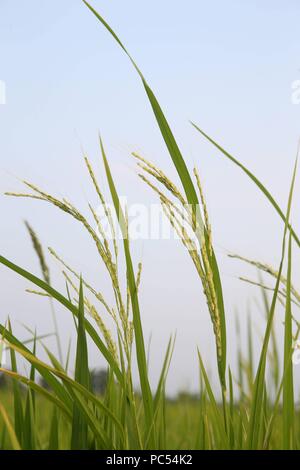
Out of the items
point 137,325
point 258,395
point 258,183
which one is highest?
point 258,183

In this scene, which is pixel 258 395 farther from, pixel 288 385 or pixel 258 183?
pixel 258 183

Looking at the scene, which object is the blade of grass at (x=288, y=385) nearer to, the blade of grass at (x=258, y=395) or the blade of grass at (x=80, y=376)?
the blade of grass at (x=258, y=395)

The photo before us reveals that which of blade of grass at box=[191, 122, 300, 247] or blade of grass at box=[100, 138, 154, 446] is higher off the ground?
blade of grass at box=[191, 122, 300, 247]

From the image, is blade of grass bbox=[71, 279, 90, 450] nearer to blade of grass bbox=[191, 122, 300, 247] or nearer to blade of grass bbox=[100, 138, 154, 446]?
blade of grass bbox=[100, 138, 154, 446]

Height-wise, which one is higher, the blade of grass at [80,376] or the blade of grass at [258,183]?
the blade of grass at [258,183]

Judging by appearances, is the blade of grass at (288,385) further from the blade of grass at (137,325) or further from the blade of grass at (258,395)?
the blade of grass at (137,325)

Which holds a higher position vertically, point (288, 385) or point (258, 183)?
point (258, 183)

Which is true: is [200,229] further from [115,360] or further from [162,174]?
[115,360]

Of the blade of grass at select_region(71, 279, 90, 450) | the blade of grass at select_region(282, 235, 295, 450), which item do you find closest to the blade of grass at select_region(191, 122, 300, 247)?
the blade of grass at select_region(282, 235, 295, 450)

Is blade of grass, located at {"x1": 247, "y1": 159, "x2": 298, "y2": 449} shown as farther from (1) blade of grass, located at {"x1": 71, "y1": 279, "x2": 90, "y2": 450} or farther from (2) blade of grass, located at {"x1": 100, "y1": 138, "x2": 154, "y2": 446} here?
(1) blade of grass, located at {"x1": 71, "y1": 279, "x2": 90, "y2": 450}

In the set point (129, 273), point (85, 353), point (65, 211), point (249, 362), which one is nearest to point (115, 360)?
point (85, 353)

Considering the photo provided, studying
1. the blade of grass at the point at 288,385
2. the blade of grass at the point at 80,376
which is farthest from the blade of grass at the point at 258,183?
the blade of grass at the point at 80,376

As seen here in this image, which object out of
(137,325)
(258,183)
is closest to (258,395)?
(137,325)
